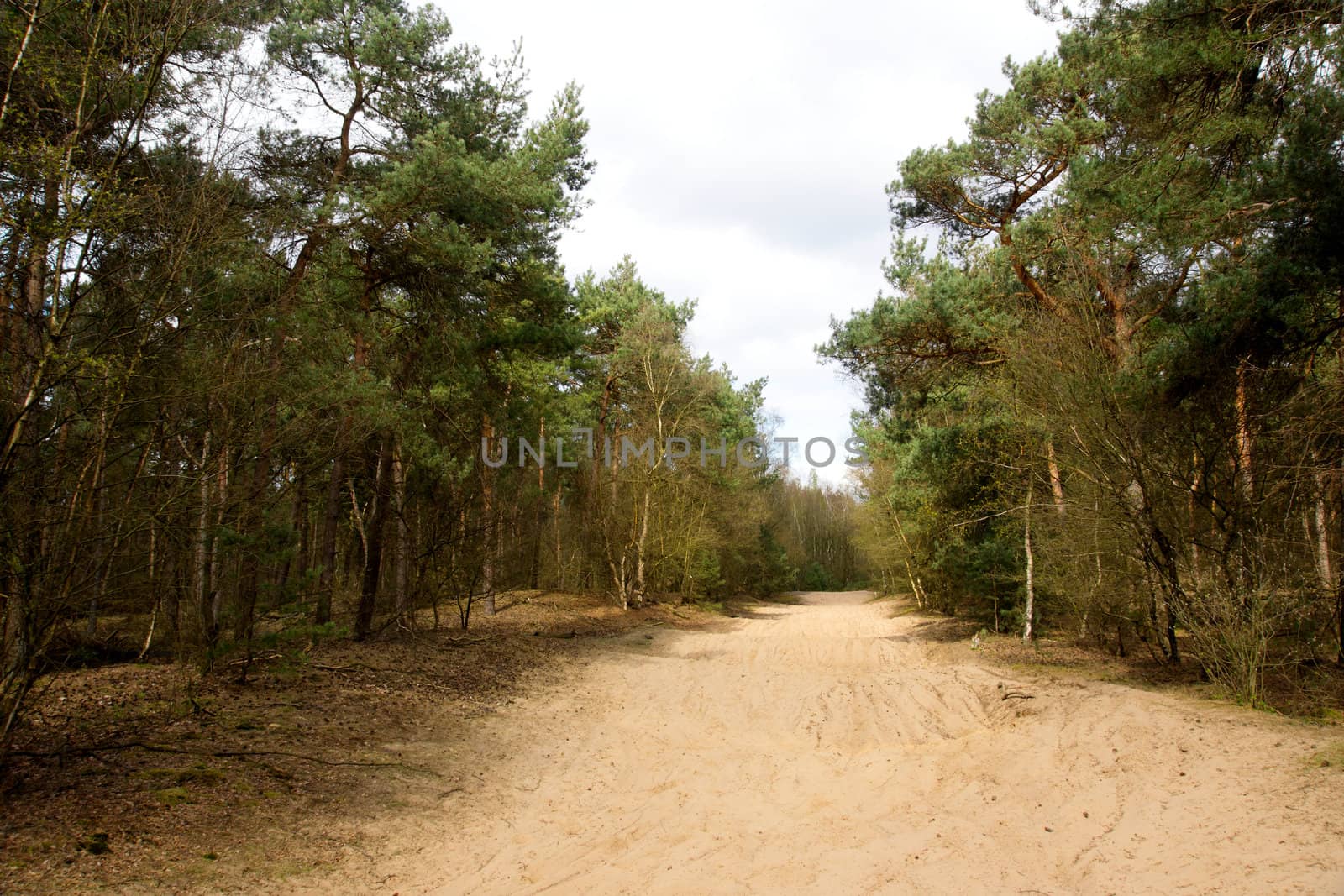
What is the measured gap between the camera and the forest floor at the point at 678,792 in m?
4.08

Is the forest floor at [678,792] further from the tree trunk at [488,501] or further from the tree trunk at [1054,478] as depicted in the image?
the tree trunk at [488,501]

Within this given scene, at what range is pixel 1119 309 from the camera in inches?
371

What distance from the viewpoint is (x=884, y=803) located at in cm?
559

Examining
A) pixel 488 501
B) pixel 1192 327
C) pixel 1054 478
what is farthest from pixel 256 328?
pixel 1054 478

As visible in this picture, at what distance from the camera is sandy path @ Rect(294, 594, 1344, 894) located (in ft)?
13.7

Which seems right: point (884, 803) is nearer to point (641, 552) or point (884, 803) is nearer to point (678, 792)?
point (678, 792)

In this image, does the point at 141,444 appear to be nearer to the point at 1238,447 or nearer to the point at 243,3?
the point at 243,3

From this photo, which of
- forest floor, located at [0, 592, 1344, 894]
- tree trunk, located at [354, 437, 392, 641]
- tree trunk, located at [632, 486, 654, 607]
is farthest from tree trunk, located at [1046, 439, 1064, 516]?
tree trunk, located at [632, 486, 654, 607]

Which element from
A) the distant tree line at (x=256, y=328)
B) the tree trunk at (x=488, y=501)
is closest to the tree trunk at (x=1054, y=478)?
the distant tree line at (x=256, y=328)

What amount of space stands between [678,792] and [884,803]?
1.65 m

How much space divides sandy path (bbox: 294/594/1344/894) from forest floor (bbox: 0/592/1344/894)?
3 cm

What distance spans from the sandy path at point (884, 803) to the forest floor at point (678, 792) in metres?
0.03

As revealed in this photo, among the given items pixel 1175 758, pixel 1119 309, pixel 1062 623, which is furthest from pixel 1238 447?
pixel 1062 623

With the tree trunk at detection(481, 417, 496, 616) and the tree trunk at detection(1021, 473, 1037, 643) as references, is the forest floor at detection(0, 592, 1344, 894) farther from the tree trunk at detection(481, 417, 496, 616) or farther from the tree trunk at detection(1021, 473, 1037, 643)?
the tree trunk at detection(1021, 473, 1037, 643)
